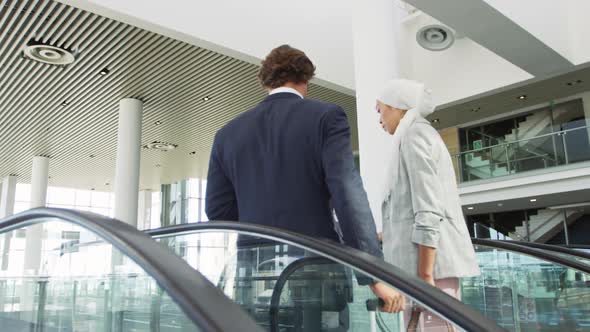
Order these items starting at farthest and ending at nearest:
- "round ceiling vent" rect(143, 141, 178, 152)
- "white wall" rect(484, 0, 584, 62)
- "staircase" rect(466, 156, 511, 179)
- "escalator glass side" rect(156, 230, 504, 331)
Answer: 1. "round ceiling vent" rect(143, 141, 178, 152)
2. "staircase" rect(466, 156, 511, 179)
3. "white wall" rect(484, 0, 584, 62)
4. "escalator glass side" rect(156, 230, 504, 331)

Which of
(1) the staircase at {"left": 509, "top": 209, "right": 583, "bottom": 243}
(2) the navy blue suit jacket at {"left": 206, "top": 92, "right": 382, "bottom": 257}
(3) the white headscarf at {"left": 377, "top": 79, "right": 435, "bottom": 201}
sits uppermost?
(1) the staircase at {"left": 509, "top": 209, "right": 583, "bottom": 243}

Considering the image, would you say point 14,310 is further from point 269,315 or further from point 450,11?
point 450,11

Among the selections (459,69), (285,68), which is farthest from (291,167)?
(459,69)

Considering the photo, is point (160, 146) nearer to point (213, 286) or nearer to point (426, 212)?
point (426, 212)

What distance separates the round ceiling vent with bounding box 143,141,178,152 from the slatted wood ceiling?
357mm

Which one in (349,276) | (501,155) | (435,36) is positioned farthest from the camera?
(501,155)

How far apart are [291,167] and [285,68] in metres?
0.46

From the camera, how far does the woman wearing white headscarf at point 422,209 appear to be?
2.22 metres

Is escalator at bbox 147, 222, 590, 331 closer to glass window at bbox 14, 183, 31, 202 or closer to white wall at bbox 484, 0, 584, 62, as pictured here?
white wall at bbox 484, 0, 584, 62

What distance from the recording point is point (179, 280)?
1120 mm

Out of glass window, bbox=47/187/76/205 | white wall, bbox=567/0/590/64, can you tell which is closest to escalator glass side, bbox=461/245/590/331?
white wall, bbox=567/0/590/64

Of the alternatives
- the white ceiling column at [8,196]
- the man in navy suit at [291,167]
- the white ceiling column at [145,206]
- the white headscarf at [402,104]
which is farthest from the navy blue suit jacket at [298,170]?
the white ceiling column at [145,206]

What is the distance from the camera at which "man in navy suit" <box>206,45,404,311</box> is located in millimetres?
1920

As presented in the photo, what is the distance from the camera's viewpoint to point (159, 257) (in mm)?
1224
